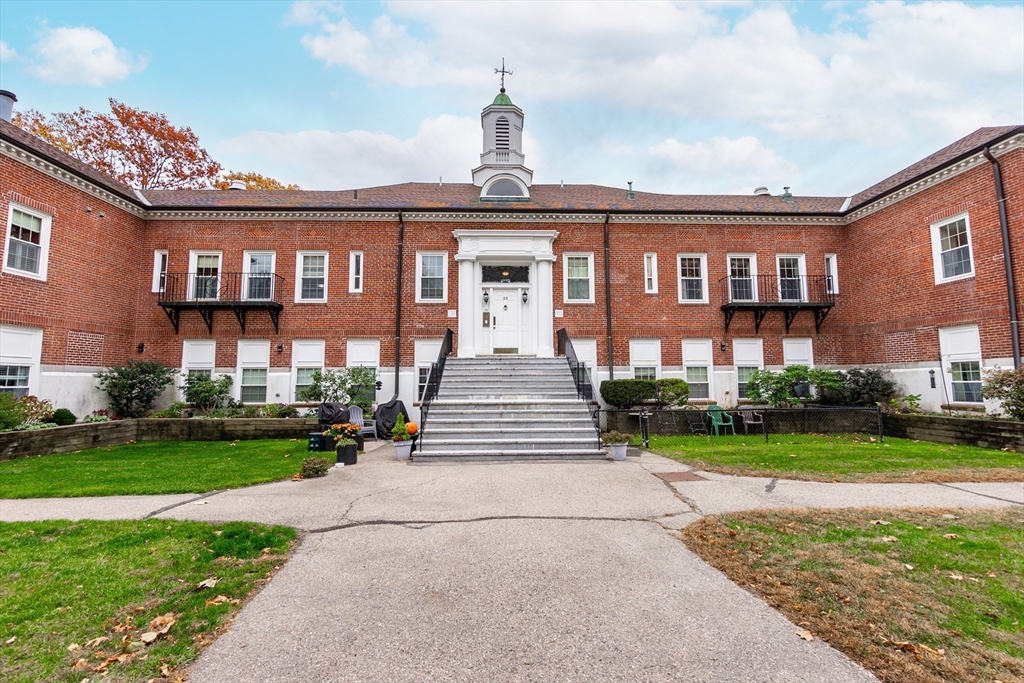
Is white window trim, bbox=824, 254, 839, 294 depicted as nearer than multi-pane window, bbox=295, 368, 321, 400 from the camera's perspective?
No

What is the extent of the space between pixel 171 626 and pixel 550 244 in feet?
47.6

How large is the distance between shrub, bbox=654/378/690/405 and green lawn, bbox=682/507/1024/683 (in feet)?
29.1

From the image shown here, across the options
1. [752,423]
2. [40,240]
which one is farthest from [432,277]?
[752,423]

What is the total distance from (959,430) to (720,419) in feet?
15.9

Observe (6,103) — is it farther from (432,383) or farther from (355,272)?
(432,383)

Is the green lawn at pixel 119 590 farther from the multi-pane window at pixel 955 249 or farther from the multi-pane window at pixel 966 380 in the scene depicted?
the multi-pane window at pixel 955 249

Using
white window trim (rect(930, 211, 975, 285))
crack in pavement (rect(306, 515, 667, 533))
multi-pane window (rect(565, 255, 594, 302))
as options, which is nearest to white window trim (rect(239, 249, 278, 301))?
multi-pane window (rect(565, 255, 594, 302))

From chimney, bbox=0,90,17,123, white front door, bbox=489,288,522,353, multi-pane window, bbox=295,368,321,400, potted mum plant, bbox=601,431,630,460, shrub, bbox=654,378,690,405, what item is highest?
chimney, bbox=0,90,17,123

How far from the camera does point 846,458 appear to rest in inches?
350

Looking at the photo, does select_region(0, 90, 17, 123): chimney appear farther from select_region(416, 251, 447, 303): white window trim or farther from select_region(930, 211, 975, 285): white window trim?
select_region(930, 211, 975, 285): white window trim

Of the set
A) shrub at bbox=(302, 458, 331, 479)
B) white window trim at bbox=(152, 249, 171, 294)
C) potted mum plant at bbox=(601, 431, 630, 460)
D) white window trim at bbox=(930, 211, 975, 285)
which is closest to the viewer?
shrub at bbox=(302, 458, 331, 479)

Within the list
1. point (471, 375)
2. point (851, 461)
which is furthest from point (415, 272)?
point (851, 461)

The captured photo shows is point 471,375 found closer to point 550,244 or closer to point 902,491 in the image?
point 550,244

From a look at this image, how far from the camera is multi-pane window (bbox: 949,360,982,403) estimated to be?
12.4 metres
